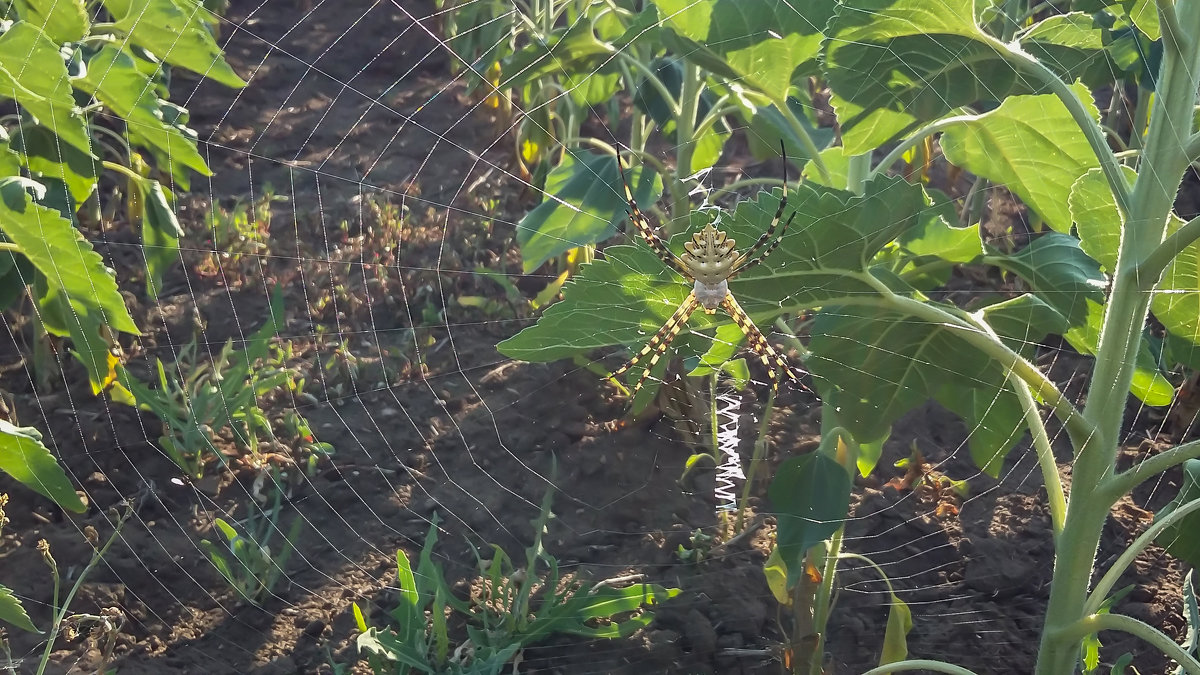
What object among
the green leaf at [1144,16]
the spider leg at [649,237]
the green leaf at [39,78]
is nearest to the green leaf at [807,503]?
the spider leg at [649,237]

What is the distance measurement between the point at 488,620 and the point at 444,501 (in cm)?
48

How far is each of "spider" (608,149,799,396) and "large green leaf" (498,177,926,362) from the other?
231mm

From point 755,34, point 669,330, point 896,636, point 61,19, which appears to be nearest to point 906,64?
point 755,34

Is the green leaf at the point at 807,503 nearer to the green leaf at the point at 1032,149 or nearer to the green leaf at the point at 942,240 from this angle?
the green leaf at the point at 942,240

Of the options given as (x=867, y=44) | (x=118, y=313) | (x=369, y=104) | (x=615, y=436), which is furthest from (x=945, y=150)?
(x=369, y=104)

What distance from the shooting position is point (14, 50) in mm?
1725

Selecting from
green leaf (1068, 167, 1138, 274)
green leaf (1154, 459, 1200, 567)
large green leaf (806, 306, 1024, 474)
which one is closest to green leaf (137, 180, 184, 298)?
large green leaf (806, 306, 1024, 474)

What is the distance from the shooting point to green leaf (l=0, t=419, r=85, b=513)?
5.70 ft

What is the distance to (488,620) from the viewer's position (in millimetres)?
2250

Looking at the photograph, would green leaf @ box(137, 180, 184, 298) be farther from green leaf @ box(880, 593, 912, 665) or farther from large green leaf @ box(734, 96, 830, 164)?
green leaf @ box(880, 593, 912, 665)

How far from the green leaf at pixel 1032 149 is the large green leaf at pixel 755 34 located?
33 cm

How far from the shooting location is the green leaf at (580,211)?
2.35 m

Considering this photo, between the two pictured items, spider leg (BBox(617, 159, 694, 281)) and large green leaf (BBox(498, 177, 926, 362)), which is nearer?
large green leaf (BBox(498, 177, 926, 362))

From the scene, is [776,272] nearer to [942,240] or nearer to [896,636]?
[942,240]
